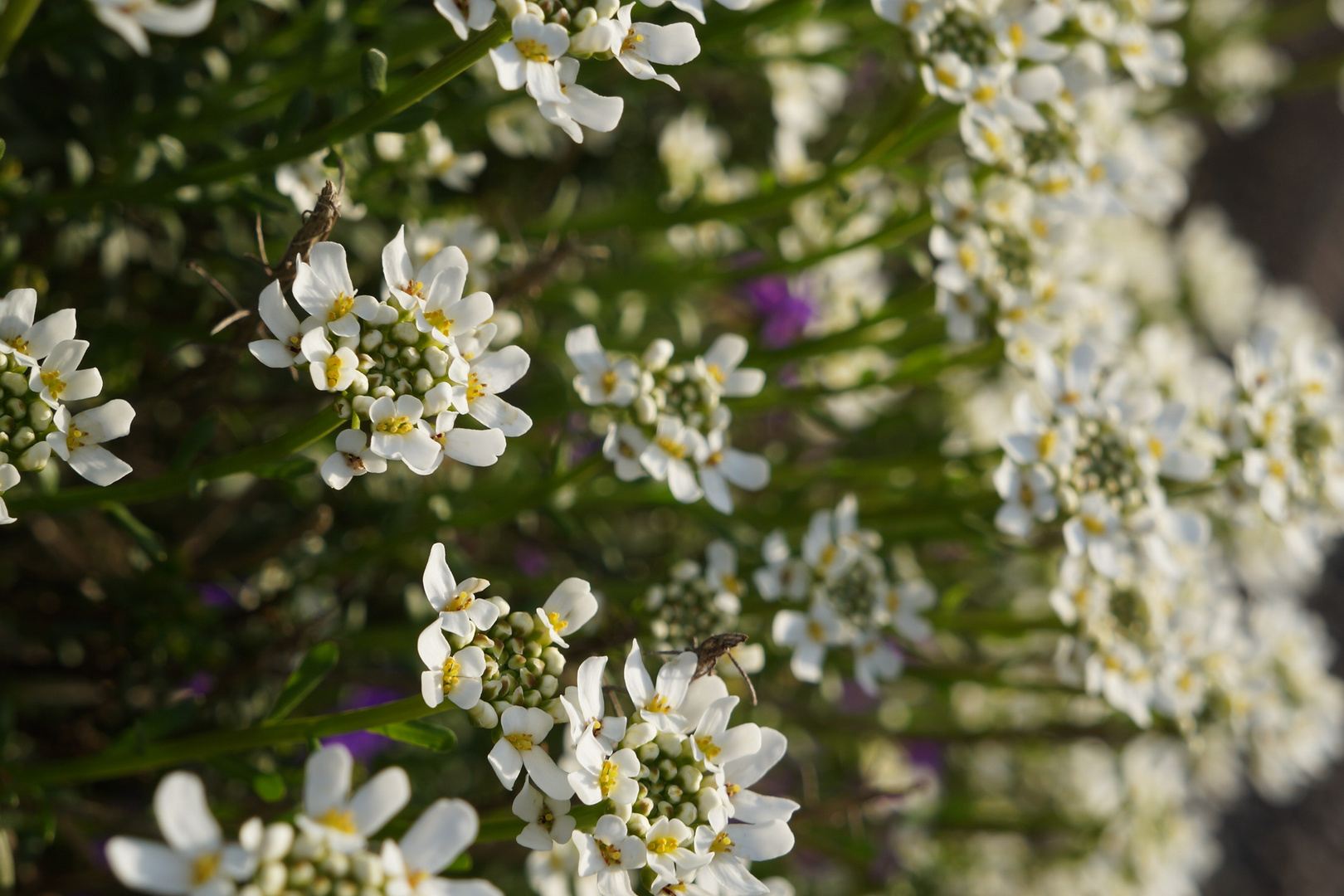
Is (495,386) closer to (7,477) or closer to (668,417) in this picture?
(668,417)

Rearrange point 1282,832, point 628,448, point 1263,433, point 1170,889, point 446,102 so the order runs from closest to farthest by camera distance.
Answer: point 628,448, point 446,102, point 1263,433, point 1170,889, point 1282,832

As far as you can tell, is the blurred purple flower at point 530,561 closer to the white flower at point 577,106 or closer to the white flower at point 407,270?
the white flower at point 407,270

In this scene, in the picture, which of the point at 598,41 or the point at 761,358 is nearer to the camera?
the point at 598,41

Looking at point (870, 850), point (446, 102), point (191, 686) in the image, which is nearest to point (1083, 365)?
point (870, 850)

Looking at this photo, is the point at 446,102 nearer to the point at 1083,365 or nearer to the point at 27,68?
the point at 27,68

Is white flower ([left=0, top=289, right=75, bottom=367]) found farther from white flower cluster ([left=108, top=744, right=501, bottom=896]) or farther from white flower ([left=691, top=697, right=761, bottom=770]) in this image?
white flower ([left=691, top=697, right=761, bottom=770])

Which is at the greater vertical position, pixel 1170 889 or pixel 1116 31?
pixel 1116 31

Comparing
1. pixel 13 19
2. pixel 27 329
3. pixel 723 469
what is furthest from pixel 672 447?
pixel 13 19

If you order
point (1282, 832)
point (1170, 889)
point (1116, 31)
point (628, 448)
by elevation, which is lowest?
point (1282, 832)
